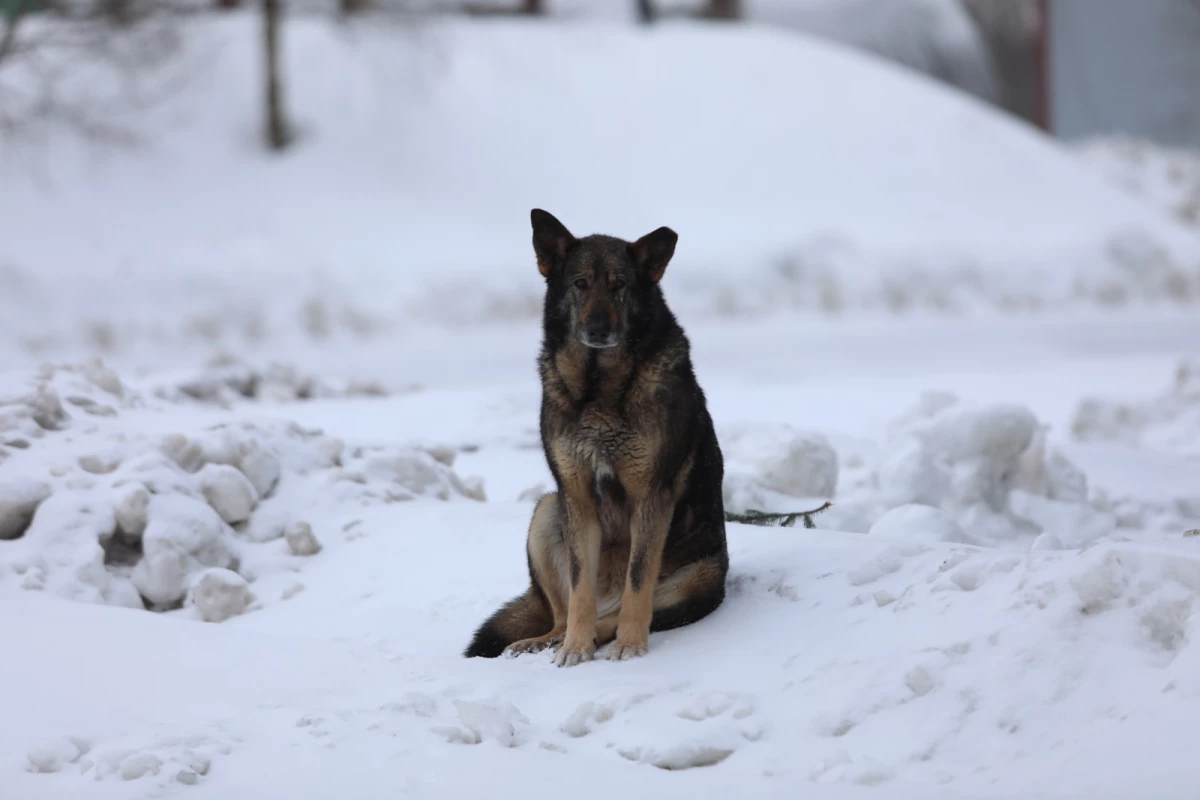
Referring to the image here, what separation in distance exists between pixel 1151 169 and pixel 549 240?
2537 cm

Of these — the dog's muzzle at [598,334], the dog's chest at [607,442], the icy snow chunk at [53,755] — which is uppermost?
the dog's muzzle at [598,334]

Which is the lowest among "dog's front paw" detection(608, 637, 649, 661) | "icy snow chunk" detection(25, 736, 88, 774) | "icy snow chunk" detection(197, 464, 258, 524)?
"icy snow chunk" detection(25, 736, 88, 774)

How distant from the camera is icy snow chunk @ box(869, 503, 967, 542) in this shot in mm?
6160

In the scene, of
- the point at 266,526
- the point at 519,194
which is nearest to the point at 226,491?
the point at 266,526

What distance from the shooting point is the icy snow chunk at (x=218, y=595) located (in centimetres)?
608

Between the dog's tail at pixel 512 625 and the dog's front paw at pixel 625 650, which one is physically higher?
the dog's front paw at pixel 625 650

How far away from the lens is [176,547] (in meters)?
6.28

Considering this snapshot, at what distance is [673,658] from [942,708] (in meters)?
1.10

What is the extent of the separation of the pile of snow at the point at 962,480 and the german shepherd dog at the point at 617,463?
7.11 feet

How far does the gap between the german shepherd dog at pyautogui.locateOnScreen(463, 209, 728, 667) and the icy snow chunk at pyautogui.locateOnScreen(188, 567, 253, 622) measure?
1.50m

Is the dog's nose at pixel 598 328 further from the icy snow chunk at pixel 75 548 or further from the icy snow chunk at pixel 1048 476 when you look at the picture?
the icy snow chunk at pixel 1048 476

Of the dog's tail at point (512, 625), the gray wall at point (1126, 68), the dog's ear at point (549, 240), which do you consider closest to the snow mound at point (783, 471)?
the dog's tail at point (512, 625)

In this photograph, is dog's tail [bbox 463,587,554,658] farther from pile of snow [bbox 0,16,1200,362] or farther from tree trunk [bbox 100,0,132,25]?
tree trunk [bbox 100,0,132,25]

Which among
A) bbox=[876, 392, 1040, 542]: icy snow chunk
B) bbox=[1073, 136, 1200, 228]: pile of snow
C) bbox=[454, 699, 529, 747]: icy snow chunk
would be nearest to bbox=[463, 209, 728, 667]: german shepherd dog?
bbox=[454, 699, 529, 747]: icy snow chunk
